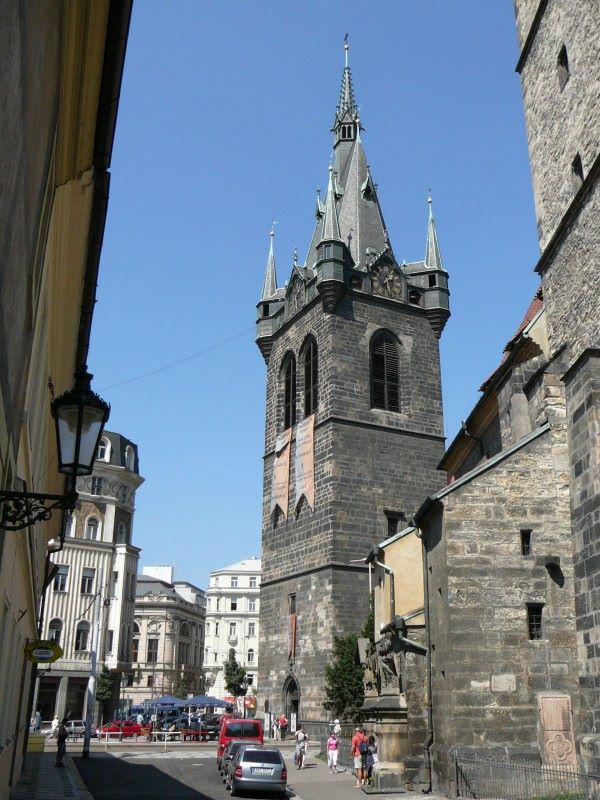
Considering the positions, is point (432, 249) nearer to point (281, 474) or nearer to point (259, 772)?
point (281, 474)

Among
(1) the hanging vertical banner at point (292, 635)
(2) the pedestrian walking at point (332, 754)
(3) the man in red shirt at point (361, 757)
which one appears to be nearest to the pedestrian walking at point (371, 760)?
(3) the man in red shirt at point (361, 757)

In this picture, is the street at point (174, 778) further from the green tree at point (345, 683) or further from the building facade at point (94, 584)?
the building facade at point (94, 584)

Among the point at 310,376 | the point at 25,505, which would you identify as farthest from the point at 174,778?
the point at 310,376

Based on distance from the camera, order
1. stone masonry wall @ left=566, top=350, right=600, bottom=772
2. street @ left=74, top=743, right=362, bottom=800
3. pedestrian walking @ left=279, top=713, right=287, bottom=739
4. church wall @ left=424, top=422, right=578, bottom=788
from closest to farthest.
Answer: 1. stone masonry wall @ left=566, top=350, right=600, bottom=772
2. church wall @ left=424, top=422, right=578, bottom=788
3. street @ left=74, top=743, right=362, bottom=800
4. pedestrian walking @ left=279, top=713, right=287, bottom=739

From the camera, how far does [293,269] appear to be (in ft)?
137

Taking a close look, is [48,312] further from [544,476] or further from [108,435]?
[108,435]

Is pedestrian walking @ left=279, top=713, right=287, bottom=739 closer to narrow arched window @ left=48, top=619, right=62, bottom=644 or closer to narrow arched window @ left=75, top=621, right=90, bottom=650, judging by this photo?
narrow arched window @ left=48, top=619, right=62, bottom=644

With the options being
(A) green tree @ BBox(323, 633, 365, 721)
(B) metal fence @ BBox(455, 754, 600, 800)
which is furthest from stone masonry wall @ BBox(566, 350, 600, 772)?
(A) green tree @ BBox(323, 633, 365, 721)

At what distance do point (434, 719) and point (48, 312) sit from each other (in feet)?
40.4

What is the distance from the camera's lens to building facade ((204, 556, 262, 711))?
96688mm

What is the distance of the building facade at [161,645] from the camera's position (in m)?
82.8

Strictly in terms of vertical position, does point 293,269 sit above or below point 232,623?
above

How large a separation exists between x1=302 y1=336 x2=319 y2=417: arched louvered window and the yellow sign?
73.7 feet

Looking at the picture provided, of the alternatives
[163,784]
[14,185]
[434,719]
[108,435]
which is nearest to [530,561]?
[434,719]
